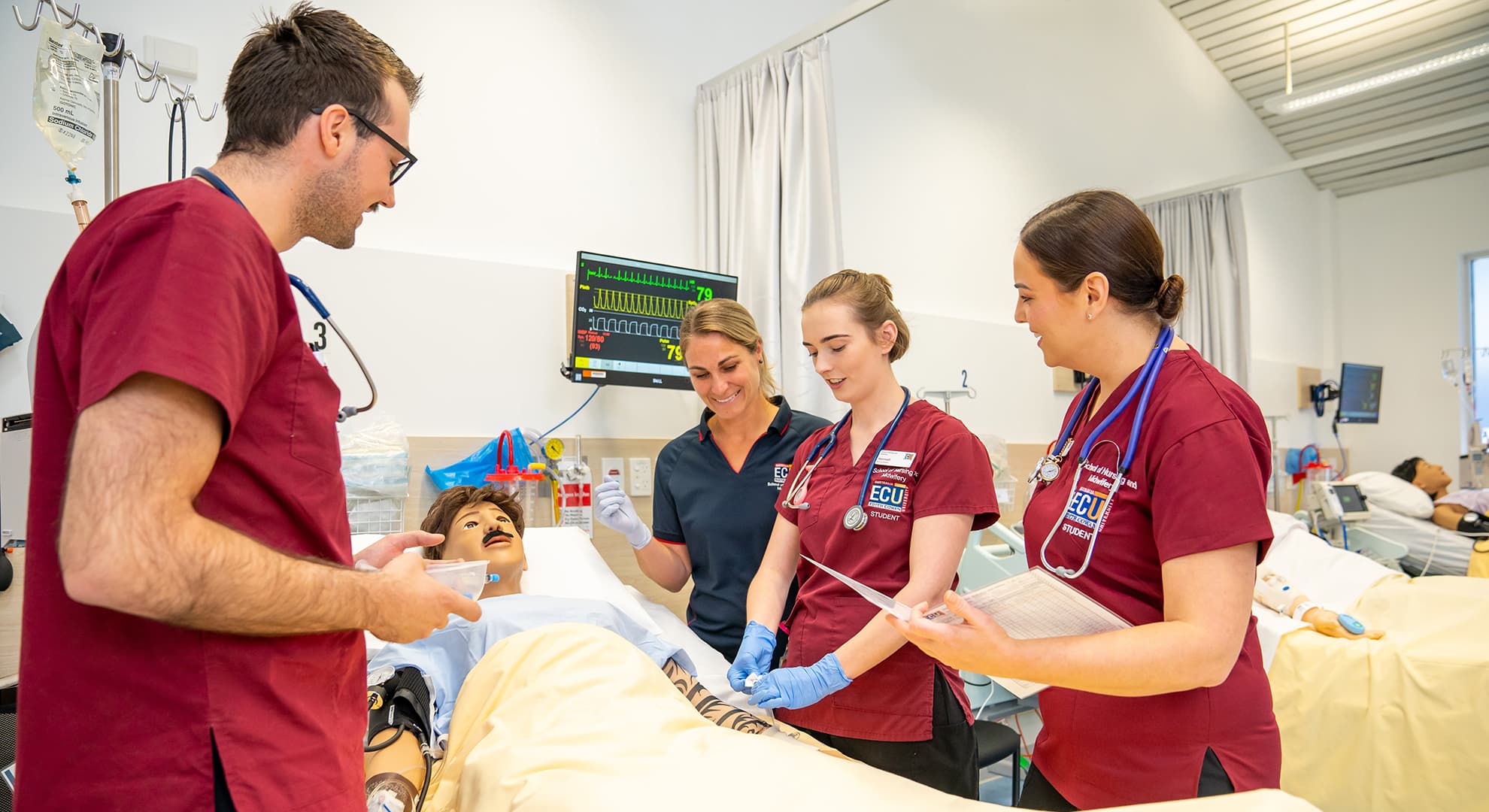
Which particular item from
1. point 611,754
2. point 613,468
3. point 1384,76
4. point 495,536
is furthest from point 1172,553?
point 1384,76

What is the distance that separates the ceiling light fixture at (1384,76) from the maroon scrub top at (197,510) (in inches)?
236

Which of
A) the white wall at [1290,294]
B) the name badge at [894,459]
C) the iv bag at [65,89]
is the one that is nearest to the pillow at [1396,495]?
the white wall at [1290,294]

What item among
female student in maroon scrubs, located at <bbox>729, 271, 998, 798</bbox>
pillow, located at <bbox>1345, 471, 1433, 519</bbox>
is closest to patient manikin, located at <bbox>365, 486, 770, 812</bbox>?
female student in maroon scrubs, located at <bbox>729, 271, 998, 798</bbox>

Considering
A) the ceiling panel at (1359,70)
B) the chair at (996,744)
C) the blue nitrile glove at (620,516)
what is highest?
the ceiling panel at (1359,70)

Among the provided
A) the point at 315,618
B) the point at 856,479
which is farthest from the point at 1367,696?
the point at 315,618

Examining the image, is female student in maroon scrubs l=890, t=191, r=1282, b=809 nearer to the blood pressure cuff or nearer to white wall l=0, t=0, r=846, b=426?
white wall l=0, t=0, r=846, b=426

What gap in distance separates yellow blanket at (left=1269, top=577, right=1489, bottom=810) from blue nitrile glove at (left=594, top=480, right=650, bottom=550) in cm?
202

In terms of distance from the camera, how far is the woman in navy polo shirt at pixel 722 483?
7.09 ft

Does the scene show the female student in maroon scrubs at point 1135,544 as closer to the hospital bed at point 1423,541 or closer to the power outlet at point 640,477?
the power outlet at point 640,477

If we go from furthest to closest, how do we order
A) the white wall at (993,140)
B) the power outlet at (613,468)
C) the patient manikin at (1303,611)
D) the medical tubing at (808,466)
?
the white wall at (993,140) < the power outlet at (613,468) < the patient manikin at (1303,611) < the medical tubing at (808,466)

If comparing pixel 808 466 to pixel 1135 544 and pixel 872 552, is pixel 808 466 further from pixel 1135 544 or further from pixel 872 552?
pixel 1135 544

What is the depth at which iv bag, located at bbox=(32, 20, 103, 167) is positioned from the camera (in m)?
1.64

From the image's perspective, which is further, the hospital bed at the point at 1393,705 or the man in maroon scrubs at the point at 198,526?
the hospital bed at the point at 1393,705

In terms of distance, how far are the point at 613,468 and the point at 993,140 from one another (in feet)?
10.7
